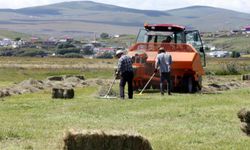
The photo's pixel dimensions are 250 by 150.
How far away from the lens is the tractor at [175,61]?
33750 millimetres

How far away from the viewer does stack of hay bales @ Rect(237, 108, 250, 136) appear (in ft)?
48.8

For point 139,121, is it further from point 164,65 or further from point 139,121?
point 164,65

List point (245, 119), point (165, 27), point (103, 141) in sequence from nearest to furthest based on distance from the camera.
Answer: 1. point (103, 141)
2. point (245, 119)
3. point (165, 27)

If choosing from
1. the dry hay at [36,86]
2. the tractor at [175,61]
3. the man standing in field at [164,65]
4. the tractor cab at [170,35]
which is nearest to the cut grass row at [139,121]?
the man standing in field at [164,65]

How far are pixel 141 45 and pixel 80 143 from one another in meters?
23.8

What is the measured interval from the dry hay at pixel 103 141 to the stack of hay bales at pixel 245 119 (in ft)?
12.3

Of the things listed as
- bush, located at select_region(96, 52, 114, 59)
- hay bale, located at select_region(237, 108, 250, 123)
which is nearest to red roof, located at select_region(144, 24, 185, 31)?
hay bale, located at select_region(237, 108, 250, 123)

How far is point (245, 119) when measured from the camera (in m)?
15.1

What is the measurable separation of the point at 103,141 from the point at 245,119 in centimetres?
453

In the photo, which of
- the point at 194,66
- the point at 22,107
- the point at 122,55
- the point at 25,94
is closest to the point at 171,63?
the point at 194,66

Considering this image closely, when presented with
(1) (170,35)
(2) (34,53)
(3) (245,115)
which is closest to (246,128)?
(3) (245,115)

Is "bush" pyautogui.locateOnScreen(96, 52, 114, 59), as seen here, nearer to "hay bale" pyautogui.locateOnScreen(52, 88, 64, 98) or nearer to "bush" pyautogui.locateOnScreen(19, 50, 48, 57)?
"bush" pyautogui.locateOnScreen(19, 50, 48, 57)

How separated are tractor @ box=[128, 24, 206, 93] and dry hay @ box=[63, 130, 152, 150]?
2192 cm

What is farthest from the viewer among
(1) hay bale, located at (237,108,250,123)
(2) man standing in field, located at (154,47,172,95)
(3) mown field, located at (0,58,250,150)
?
(2) man standing in field, located at (154,47,172,95)
